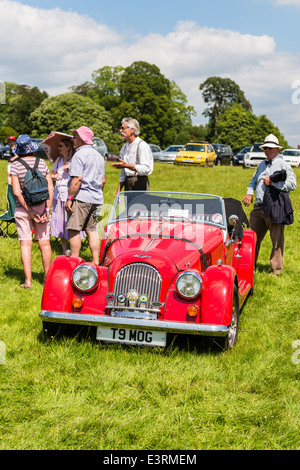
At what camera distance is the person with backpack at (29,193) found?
688 centimetres

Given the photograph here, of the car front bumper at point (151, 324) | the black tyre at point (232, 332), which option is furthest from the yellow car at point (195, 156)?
the car front bumper at point (151, 324)

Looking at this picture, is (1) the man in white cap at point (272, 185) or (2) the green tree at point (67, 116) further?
(2) the green tree at point (67, 116)

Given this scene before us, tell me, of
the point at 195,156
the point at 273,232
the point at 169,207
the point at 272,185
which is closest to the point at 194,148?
the point at 195,156

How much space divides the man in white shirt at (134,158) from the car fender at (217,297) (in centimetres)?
319

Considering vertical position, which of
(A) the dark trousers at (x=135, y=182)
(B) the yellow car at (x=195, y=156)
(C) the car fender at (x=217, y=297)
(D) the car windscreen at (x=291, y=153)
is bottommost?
(C) the car fender at (x=217, y=297)

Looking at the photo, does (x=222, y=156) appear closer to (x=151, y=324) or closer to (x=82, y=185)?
(x=82, y=185)

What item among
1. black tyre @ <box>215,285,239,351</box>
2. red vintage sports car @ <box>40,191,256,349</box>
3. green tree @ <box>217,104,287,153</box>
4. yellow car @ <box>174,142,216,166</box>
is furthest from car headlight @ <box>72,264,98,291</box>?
green tree @ <box>217,104,287,153</box>

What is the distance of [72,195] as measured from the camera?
6.90m

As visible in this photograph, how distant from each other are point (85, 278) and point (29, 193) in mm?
2205

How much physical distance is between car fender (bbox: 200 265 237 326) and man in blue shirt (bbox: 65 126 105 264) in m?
2.49

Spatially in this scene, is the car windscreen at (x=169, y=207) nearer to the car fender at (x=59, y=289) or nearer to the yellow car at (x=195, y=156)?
the car fender at (x=59, y=289)

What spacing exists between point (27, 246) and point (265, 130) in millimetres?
64546
